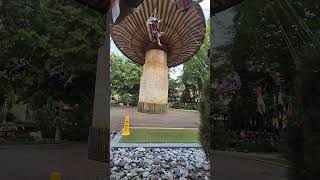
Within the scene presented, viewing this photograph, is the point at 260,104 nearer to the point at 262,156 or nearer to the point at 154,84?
the point at 262,156

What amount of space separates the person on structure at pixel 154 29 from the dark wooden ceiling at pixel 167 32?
0.19ft

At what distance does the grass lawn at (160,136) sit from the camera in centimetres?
744

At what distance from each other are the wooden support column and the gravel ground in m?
0.68

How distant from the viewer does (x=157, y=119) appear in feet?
24.8

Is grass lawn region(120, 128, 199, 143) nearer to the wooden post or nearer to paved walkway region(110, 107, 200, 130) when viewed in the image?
paved walkway region(110, 107, 200, 130)

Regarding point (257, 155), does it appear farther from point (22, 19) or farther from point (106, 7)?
point (22, 19)

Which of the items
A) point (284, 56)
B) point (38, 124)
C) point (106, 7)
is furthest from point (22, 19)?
point (284, 56)

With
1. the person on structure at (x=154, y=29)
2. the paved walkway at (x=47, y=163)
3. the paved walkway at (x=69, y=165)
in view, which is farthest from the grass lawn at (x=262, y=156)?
the person on structure at (x=154, y=29)

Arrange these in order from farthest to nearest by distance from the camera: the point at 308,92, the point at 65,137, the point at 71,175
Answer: the point at 65,137, the point at 71,175, the point at 308,92

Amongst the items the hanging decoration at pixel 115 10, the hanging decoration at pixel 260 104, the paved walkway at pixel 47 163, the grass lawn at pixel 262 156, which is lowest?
the paved walkway at pixel 47 163

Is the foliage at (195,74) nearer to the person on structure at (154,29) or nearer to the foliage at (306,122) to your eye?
the person on structure at (154,29)

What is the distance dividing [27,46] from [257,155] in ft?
22.7

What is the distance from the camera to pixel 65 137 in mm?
14227

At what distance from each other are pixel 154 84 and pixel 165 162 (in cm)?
125
